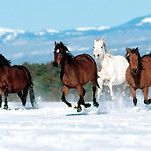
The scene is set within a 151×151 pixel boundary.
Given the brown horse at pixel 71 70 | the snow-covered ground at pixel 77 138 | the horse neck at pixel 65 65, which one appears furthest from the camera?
the horse neck at pixel 65 65

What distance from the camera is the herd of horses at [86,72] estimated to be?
40.2ft

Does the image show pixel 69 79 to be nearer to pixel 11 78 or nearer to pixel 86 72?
pixel 86 72

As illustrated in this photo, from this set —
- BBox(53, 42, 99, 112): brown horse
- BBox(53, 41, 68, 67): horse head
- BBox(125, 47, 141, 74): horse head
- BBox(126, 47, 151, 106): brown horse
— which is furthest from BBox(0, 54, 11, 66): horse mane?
BBox(125, 47, 141, 74): horse head

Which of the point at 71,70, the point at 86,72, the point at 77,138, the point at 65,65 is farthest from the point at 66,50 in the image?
the point at 77,138

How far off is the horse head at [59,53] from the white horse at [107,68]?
348 cm

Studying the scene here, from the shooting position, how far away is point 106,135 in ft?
23.2

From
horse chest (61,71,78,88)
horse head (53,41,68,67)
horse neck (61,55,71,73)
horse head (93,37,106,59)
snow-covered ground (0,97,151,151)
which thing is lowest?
snow-covered ground (0,97,151,151)

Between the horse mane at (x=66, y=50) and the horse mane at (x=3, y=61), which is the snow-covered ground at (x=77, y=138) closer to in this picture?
the horse mane at (x=66, y=50)

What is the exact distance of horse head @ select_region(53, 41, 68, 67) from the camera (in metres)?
11.7

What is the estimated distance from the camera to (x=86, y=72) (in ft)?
42.9

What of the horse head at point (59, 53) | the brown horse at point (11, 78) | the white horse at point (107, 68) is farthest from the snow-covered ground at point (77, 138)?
the white horse at point (107, 68)

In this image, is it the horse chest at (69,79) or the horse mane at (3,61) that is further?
the horse mane at (3,61)

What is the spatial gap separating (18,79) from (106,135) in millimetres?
8268

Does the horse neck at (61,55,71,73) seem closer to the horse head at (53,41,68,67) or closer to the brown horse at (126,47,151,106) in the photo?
the horse head at (53,41,68,67)
